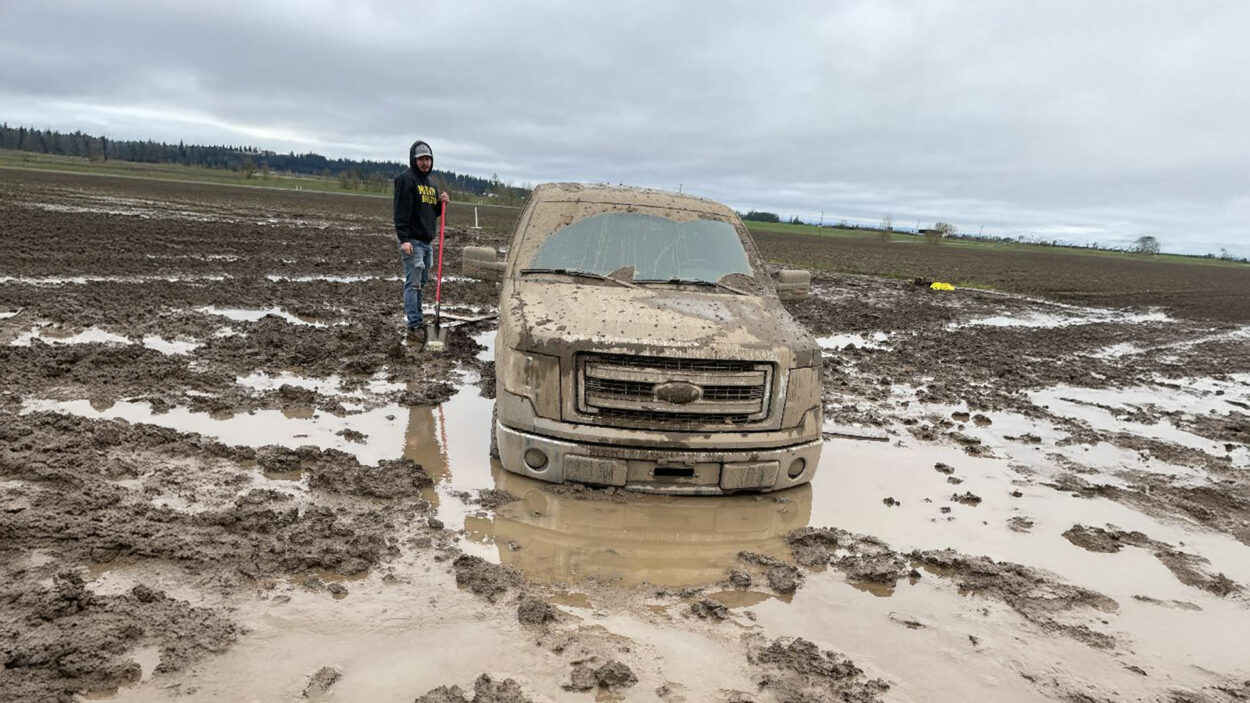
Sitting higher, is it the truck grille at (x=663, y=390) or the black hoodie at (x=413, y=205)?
the black hoodie at (x=413, y=205)

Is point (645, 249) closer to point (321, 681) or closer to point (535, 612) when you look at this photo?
point (535, 612)

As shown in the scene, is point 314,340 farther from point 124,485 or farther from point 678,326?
point 678,326

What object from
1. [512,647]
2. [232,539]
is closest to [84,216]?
[232,539]

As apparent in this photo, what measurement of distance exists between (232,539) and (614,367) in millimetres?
2308

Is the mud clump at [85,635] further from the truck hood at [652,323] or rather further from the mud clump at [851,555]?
the mud clump at [851,555]

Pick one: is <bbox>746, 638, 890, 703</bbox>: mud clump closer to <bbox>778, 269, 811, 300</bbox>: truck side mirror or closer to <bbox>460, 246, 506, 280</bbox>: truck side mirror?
<bbox>778, 269, 811, 300</bbox>: truck side mirror

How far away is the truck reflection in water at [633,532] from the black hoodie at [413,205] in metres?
4.68

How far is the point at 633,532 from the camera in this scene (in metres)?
4.46

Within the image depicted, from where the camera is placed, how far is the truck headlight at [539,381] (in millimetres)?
4668

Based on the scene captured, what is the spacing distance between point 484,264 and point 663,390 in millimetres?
2466

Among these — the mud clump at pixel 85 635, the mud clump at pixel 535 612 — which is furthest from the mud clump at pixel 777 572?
the mud clump at pixel 85 635

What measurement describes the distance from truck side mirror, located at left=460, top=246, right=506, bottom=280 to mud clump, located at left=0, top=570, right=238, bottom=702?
3.60 meters

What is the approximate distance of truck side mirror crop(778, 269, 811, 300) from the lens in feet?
21.2

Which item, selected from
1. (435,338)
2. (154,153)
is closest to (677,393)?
(435,338)
